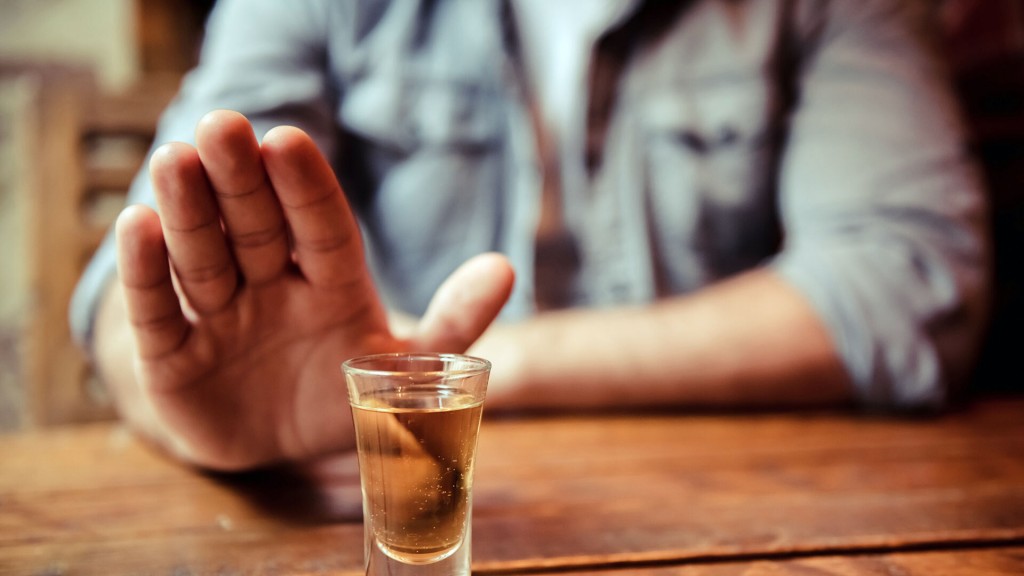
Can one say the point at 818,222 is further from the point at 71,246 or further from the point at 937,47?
the point at 71,246

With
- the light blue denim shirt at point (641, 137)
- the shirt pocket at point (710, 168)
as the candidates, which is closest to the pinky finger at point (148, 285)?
the light blue denim shirt at point (641, 137)

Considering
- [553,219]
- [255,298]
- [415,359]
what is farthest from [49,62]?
[415,359]

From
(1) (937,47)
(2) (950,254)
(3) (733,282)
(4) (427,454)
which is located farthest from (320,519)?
(1) (937,47)

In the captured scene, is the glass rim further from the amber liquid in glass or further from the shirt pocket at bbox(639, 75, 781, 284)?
the shirt pocket at bbox(639, 75, 781, 284)

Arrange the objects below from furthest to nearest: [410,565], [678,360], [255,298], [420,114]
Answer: [420,114] → [678,360] → [255,298] → [410,565]

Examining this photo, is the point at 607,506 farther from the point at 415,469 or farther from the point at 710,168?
the point at 710,168
